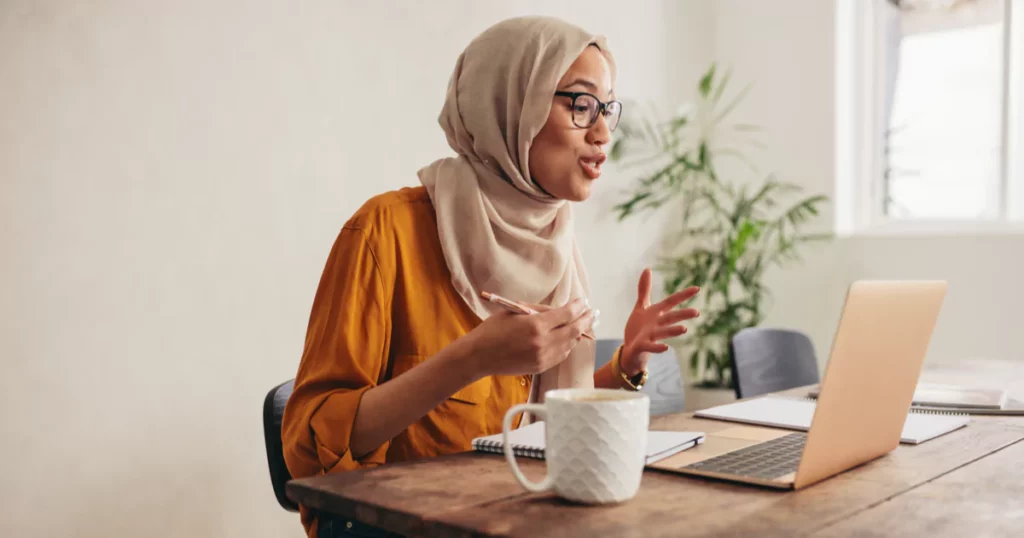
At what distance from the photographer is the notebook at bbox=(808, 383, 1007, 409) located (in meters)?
1.51

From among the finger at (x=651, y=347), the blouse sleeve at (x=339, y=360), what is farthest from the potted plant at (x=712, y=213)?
the blouse sleeve at (x=339, y=360)

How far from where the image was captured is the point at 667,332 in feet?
4.24

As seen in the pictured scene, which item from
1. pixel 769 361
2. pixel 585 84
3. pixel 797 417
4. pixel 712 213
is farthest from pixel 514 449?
pixel 712 213

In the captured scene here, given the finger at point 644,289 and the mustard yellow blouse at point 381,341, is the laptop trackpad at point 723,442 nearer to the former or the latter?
the finger at point 644,289

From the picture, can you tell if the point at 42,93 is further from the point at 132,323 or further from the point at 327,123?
the point at 327,123

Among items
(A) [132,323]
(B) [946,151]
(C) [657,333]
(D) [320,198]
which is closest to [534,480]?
(C) [657,333]

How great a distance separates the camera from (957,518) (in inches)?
32.5

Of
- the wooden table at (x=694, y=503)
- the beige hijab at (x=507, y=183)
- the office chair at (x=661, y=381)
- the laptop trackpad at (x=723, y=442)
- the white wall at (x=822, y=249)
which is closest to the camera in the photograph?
the wooden table at (x=694, y=503)

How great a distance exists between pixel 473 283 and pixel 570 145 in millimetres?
284

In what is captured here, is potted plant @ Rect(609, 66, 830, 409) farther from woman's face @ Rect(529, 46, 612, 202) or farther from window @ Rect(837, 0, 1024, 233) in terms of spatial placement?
woman's face @ Rect(529, 46, 612, 202)

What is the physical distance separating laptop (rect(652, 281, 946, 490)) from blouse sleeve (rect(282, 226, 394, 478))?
1.45ft

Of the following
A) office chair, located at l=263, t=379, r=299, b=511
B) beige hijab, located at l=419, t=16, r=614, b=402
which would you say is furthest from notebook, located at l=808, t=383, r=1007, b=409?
office chair, located at l=263, t=379, r=299, b=511

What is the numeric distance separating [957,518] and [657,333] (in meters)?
0.56

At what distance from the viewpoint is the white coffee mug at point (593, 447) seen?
0.83 metres
